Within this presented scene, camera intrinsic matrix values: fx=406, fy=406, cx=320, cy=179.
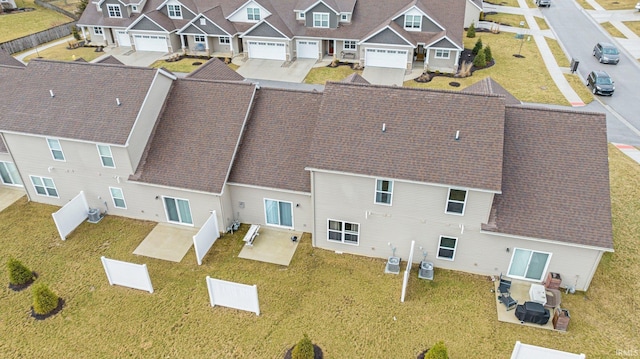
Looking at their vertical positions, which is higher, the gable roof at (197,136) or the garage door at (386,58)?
the gable roof at (197,136)

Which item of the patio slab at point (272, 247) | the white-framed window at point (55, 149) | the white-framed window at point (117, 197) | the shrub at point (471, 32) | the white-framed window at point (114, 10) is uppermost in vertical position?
the white-framed window at point (114, 10)

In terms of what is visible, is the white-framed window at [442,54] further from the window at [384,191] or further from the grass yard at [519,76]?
the window at [384,191]

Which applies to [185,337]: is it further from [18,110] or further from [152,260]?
[18,110]

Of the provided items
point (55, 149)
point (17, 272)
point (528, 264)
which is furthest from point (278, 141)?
point (17, 272)

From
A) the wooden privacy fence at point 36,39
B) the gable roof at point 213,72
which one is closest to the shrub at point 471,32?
the gable roof at point 213,72

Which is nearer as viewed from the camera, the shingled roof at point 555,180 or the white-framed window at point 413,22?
the shingled roof at point 555,180

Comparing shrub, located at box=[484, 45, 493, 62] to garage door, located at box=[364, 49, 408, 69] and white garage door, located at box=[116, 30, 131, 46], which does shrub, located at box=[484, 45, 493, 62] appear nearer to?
garage door, located at box=[364, 49, 408, 69]

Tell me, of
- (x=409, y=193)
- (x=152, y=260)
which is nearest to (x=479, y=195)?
(x=409, y=193)

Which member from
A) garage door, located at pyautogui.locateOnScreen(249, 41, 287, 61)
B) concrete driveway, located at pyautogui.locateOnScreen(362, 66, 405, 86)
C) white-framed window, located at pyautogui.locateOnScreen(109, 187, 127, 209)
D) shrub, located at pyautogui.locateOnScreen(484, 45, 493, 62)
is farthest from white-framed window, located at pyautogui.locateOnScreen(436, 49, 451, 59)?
white-framed window, located at pyautogui.locateOnScreen(109, 187, 127, 209)
